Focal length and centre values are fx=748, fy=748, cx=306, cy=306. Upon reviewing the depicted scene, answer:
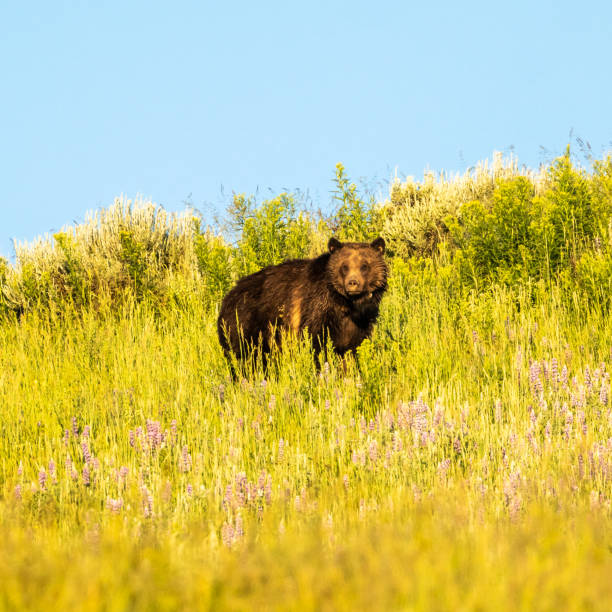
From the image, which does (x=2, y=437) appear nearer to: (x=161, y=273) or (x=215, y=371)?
(x=215, y=371)

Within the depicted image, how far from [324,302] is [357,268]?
0.56 metres

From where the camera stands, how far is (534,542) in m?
2.43

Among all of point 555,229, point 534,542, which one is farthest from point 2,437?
point 555,229

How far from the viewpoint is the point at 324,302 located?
8391 mm

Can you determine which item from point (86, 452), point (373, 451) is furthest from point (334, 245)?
point (86, 452)

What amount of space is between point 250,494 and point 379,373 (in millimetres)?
3080

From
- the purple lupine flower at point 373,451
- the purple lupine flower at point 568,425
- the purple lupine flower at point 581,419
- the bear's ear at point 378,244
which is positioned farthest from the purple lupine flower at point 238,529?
the bear's ear at point 378,244

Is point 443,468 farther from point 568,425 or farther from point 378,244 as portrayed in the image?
point 378,244

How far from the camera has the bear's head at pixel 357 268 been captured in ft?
26.6

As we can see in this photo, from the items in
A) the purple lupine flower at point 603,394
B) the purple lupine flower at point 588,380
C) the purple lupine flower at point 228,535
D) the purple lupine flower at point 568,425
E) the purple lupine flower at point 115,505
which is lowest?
the purple lupine flower at point 228,535

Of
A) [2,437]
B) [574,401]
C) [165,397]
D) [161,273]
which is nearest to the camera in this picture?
[574,401]

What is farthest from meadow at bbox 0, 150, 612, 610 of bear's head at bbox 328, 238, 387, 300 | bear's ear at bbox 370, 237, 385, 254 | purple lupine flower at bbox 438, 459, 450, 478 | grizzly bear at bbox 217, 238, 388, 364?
bear's ear at bbox 370, 237, 385, 254

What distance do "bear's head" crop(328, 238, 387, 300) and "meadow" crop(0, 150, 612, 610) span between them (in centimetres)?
71

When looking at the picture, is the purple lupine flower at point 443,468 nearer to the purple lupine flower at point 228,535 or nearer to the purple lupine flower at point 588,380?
the purple lupine flower at point 228,535
